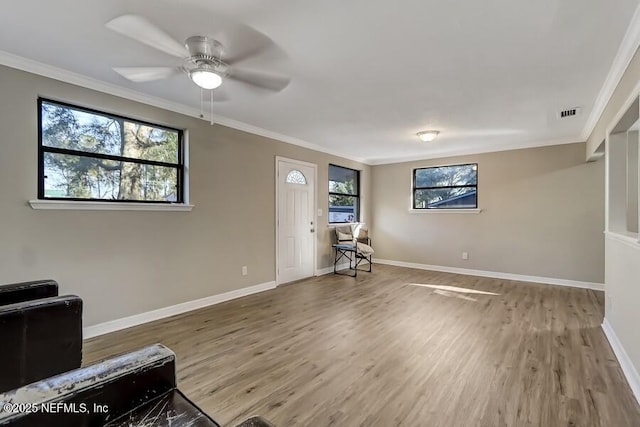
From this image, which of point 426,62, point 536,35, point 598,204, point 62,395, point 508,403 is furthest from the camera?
point 598,204

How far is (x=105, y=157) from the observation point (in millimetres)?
2928

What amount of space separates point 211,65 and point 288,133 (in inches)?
94.6

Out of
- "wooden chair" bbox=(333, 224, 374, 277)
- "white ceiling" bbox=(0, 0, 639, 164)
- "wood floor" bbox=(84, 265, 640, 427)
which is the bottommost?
"wood floor" bbox=(84, 265, 640, 427)

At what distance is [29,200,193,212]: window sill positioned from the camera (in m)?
2.53

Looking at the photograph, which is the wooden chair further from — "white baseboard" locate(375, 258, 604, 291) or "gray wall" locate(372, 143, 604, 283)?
"gray wall" locate(372, 143, 604, 283)

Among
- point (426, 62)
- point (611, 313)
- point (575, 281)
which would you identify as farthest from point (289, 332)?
point (575, 281)

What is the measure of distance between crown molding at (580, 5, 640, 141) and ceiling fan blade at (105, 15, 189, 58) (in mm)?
2789

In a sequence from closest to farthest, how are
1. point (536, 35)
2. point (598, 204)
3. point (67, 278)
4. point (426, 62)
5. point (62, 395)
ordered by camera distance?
point (62, 395), point (536, 35), point (426, 62), point (67, 278), point (598, 204)

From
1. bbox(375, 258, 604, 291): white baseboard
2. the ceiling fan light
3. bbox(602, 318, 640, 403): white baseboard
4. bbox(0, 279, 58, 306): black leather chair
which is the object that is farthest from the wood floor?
the ceiling fan light

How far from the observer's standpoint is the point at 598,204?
4504 millimetres

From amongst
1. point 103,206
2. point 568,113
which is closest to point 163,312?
point 103,206

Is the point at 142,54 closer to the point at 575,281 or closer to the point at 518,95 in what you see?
the point at 518,95

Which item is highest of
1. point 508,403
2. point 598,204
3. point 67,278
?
point 598,204

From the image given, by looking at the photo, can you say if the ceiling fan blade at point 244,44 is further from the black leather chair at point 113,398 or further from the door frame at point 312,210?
the door frame at point 312,210
